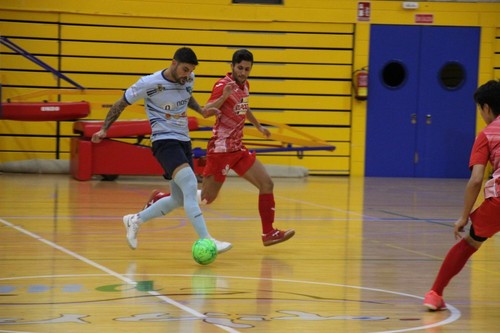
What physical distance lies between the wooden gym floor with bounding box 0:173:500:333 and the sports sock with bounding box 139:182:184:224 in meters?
0.35

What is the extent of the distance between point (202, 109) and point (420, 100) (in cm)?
1148

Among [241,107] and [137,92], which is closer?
[137,92]

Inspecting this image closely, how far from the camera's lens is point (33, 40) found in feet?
57.0

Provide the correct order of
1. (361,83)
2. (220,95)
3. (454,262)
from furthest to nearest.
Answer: (361,83) < (220,95) < (454,262)

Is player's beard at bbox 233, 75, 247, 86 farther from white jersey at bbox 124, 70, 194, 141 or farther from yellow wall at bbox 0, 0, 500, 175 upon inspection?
yellow wall at bbox 0, 0, 500, 175

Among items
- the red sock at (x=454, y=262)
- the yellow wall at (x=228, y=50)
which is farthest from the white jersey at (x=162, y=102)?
the yellow wall at (x=228, y=50)

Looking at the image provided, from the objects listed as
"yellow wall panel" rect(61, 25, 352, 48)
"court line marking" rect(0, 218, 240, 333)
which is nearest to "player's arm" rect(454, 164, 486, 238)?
"court line marking" rect(0, 218, 240, 333)

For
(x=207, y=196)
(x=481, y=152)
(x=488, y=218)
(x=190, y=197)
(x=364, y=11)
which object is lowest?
(x=207, y=196)

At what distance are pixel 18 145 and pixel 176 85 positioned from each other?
33.9 ft

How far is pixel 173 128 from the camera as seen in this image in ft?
25.2

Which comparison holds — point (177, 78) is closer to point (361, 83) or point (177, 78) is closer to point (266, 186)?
point (266, 186)

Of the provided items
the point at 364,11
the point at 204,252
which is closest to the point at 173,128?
the point at 204,252

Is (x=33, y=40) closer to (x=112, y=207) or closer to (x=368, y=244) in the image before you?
(x=112, y=207)

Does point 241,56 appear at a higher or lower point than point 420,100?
higher
